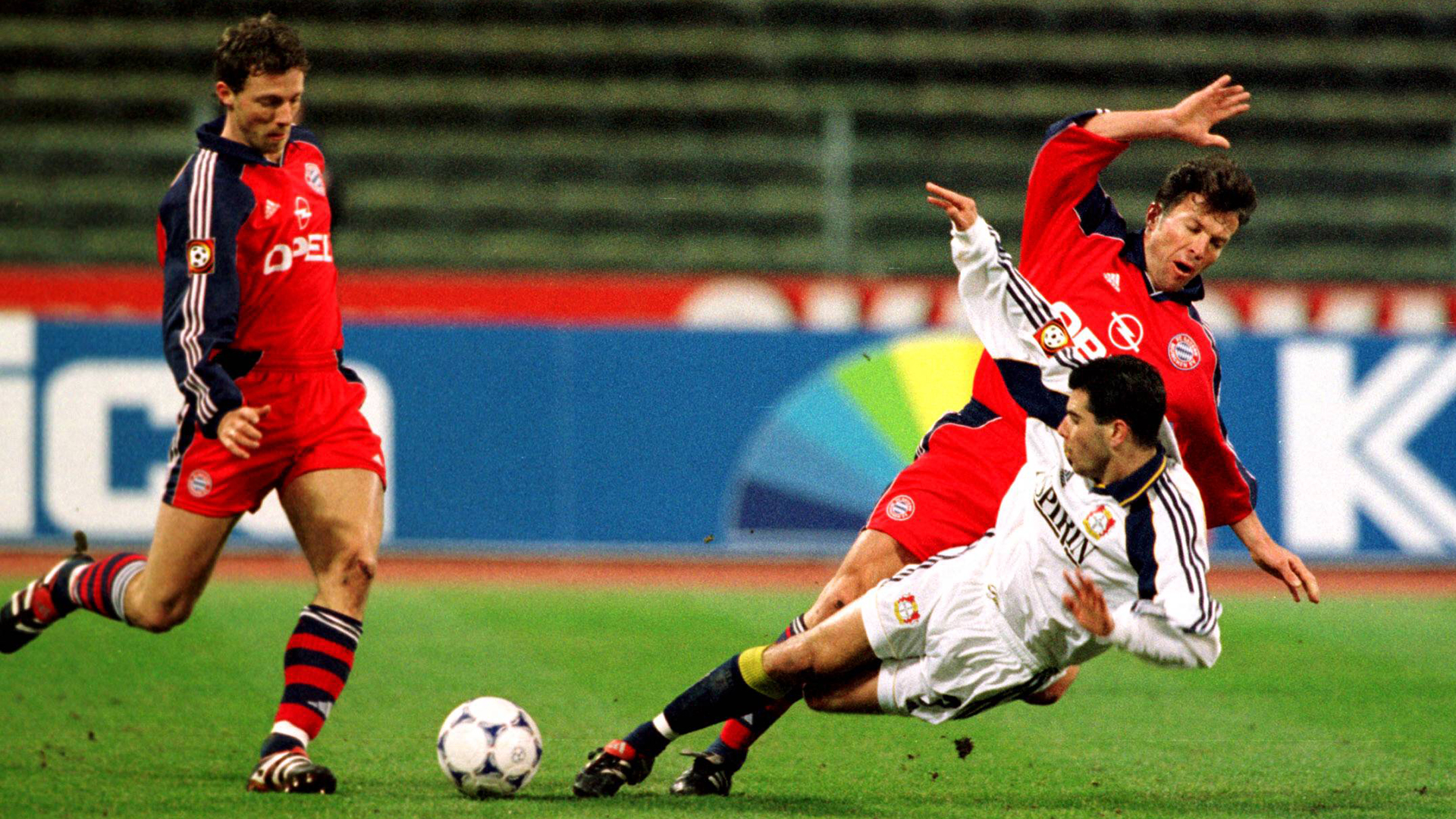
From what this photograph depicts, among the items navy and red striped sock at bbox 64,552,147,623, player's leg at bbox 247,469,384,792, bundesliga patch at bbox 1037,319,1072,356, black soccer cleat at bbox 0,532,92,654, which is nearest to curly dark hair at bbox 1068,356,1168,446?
bundesliga patch at bbox 1037,319,1072,356

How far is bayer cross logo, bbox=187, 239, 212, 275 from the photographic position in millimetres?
5168

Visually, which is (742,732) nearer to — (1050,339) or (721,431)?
(1050,339)

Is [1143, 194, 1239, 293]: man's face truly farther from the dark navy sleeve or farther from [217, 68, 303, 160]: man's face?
the dark navy sleeve

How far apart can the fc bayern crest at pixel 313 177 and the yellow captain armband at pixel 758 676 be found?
189 cm

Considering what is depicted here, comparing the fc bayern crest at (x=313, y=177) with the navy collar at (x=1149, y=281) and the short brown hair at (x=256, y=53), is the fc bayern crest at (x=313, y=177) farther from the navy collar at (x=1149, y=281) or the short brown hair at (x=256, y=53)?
the navy collar at (x=1149, y=281)

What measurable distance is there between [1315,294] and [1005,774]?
7375 millimetres

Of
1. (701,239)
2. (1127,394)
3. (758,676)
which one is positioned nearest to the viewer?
(1127,394)

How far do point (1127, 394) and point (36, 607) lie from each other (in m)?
3.38

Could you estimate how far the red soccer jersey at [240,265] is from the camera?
5164mm

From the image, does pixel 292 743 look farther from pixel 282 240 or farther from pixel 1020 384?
pixel 1020 384

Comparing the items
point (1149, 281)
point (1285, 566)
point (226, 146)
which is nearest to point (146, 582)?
point (226, 146)

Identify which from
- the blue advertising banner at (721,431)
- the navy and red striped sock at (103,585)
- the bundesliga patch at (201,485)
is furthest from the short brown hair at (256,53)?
the blue advertising banner at (721,431)

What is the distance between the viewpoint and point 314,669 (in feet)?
17.4

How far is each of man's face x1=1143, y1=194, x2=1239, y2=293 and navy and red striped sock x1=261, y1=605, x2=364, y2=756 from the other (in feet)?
8.43
